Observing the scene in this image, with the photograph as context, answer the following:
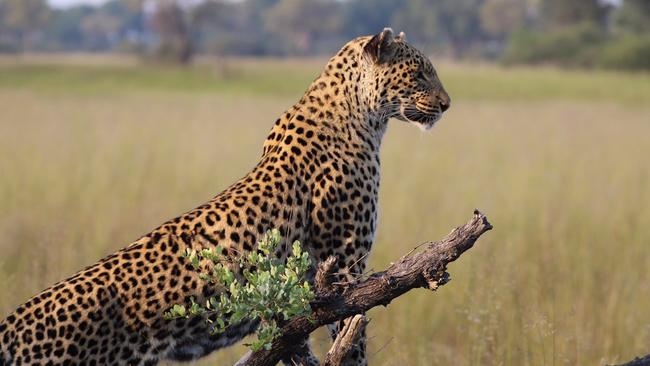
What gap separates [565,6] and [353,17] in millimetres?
60692

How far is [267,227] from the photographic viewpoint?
355cm

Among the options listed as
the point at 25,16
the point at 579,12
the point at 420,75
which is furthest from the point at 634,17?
the point at 420,75

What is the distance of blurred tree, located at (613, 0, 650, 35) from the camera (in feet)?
244

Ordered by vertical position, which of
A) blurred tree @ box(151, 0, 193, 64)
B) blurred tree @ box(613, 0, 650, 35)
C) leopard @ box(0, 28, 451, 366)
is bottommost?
blurred tree @ box(151, 0, 193, 64)

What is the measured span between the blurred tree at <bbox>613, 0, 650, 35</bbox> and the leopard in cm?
7372

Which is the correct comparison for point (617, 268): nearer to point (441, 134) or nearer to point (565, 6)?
point (441, 134)

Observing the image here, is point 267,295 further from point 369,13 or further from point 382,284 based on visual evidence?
point 369,13

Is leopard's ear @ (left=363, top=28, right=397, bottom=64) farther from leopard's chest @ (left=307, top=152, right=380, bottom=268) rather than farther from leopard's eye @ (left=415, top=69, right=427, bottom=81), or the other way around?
leopard's chest @ (left=307, top=152, right=380, bottom=268)

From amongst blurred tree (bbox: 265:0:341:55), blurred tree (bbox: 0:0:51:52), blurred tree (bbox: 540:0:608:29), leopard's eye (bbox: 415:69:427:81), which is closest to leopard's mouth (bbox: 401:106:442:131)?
leopard's eye (bbox: 415:69:427:81)

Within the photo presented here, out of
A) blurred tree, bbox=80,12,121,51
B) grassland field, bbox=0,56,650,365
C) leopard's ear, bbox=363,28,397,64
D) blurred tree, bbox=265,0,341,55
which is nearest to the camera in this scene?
leopard's ear, bbox=363,28,397,64

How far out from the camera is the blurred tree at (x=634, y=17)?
74.5 m

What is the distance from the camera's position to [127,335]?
10.5ft

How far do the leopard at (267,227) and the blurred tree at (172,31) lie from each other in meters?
59.7

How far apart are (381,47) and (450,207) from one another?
5.86 meters
